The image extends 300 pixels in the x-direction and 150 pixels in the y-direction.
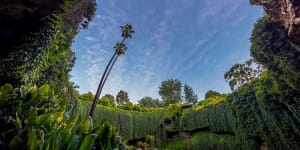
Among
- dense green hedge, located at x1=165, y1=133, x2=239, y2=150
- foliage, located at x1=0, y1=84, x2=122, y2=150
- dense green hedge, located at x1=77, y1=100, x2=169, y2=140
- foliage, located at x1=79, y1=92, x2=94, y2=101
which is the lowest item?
dense green hedge, located at x1=165, y1=133, x2=239, y2=150

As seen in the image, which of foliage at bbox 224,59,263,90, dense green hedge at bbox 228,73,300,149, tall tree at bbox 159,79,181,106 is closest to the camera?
dense green hedge at bbox 228,73,300,149

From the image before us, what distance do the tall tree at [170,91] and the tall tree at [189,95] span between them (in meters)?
4.11

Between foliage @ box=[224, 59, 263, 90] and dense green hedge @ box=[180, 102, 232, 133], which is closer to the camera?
dense green hedge @ box=[180, 102, 232, 133]

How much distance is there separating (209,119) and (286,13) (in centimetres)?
968

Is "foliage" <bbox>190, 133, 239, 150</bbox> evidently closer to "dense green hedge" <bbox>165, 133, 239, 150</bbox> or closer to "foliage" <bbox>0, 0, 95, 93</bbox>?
"dense green hedge" <bbox>165, 133, 239, 150</bbox>

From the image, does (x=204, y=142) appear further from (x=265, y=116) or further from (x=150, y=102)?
(x=150, y=102)

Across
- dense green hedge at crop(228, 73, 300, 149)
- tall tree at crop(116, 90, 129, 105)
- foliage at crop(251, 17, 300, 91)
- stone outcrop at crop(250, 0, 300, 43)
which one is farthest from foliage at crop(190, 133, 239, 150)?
tall tree at crop(116, 90, 129, 105)

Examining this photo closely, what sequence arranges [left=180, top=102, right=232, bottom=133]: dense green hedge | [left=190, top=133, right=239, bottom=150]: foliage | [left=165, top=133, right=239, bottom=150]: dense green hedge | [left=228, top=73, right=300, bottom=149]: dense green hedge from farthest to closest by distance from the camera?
[left=180, top=102, right=232, bottom=133]: dense green hedge < [left=165, top=133, right=239, bottom=150]: dense green hedge < [left=190, top=133, right=239, bottom=150]: foliage < [left=228, top=73, right=300, bottom=149]: dense green hedge

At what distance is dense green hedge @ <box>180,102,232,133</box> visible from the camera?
36.3 feet

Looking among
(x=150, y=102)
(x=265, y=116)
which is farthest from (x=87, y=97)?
(x=150, y=102)

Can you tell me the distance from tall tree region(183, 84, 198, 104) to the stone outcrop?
31377mm

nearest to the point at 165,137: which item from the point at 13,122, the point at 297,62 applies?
the point at 297,62

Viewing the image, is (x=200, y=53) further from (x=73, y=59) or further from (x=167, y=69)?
(x=73, y=59)

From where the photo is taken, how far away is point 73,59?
7242mm
